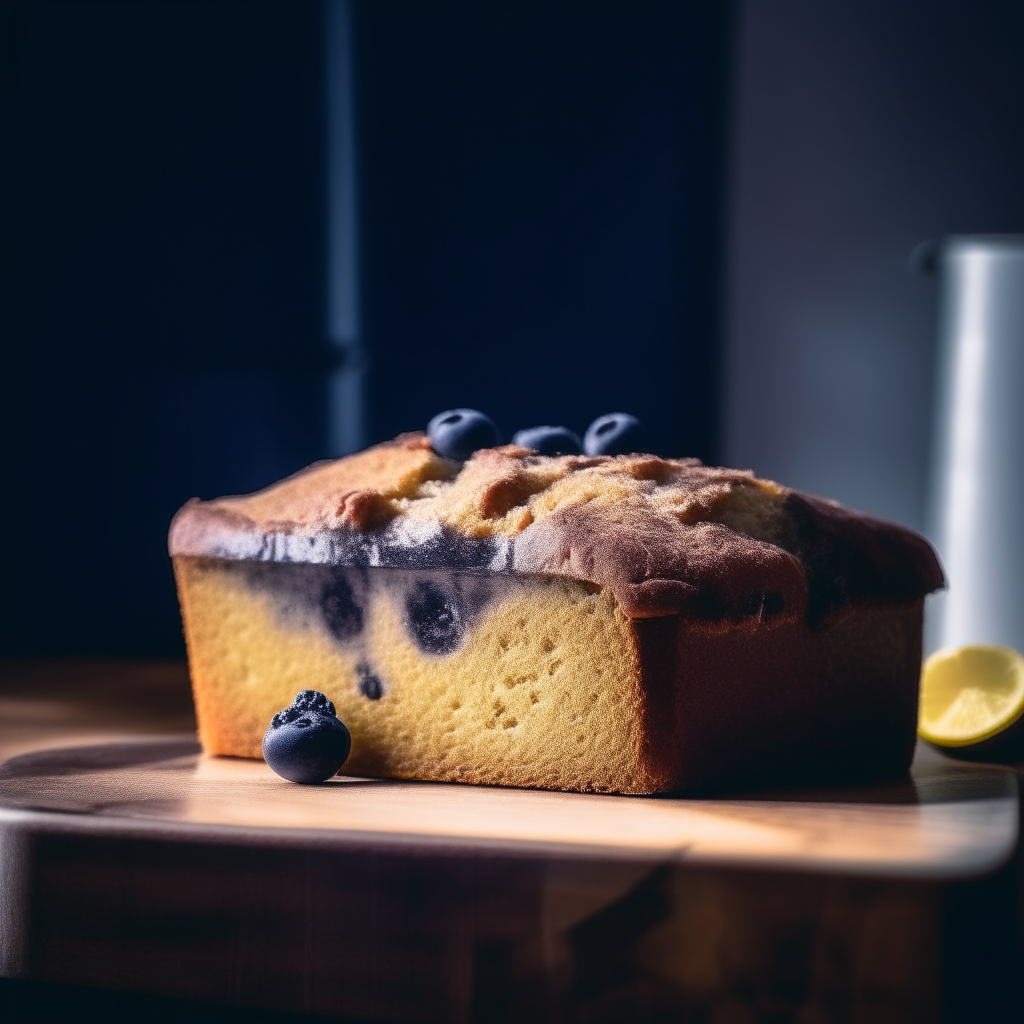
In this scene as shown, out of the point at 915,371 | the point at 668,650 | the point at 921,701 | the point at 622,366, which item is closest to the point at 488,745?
the point at 668,650

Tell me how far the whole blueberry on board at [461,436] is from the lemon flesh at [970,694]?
612 millimetres

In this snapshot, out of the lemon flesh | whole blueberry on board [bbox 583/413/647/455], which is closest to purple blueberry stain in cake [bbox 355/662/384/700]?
whole blueberry on board [bbox 583/413/647/455]

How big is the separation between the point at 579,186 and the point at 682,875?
1878 mm

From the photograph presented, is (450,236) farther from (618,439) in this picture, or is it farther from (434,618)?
(434,618)

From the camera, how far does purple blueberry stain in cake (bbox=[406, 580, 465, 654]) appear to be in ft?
4.42

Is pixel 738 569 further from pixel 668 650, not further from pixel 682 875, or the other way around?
pixel 682 875

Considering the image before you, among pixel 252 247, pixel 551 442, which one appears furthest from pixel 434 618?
pixel 252 247

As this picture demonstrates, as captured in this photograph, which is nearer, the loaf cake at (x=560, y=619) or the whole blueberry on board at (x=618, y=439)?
the loaf cake at (x=560, y=619)

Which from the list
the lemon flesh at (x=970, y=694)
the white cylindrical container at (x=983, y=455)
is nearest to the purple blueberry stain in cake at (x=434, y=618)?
the lemon flesh at (x=970, y=694)

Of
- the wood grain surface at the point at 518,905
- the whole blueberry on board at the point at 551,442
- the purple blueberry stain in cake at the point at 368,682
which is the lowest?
the wood grain surface at the point at 518,905

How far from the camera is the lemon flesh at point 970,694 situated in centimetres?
148

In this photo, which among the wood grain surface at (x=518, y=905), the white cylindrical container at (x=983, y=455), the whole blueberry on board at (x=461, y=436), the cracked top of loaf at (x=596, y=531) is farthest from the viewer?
the white cylindrical container at (x=983, y=455)

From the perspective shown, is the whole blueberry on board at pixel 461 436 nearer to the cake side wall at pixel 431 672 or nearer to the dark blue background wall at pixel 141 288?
the cake side wall at pixel 431 672

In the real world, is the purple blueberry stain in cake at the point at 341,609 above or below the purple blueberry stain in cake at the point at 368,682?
above
